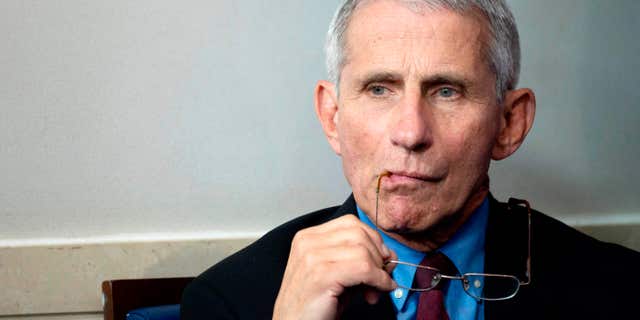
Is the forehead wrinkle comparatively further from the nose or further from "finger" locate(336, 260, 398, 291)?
"finger" locate(336, 260, 398, 291)

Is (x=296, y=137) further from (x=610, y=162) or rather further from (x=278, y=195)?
(x=610, y=162)

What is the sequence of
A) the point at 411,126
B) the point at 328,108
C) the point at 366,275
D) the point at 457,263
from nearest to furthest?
the point at 366,275 → the point at 411,126 → the point at 457,263 → the point at 328,108

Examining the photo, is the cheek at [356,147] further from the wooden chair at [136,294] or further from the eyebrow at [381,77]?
the wooden chair at [136,294]

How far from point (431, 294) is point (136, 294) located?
2.64 feet

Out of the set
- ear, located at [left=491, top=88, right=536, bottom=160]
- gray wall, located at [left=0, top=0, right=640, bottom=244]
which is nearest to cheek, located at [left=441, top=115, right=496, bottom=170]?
ear, located at [left=491, top=88, right=536, bottom=160]

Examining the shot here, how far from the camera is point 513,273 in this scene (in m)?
2.09

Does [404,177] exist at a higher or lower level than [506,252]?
higher

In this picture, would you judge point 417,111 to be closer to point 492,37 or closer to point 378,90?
point 378,90

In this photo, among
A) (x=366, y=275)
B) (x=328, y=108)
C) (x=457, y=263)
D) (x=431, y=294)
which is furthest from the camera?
(x=328, y=108)

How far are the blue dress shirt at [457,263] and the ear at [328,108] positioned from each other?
0.19 meters

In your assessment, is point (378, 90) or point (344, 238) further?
point (378, 90)

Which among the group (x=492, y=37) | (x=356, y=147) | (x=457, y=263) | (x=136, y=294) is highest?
(x=492, y=37)

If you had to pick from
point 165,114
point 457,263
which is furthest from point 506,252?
point 165,114

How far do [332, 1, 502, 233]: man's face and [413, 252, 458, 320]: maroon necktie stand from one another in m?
0.12
